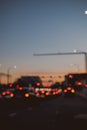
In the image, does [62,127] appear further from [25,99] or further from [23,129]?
[25,99]

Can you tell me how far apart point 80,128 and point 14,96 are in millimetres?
24392

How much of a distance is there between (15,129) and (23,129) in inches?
12.9

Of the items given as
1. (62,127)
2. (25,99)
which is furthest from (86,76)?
(62,127)

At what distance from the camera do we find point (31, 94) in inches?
1842

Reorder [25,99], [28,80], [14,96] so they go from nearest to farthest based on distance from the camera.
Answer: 1. [14,96]
2. [25,99]
3. [28,80]

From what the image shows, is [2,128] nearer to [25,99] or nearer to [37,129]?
[37,129]

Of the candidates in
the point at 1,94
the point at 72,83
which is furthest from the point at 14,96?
the point at 72,83

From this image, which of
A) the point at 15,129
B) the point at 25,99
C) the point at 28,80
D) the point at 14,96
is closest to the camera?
the point at 15,129

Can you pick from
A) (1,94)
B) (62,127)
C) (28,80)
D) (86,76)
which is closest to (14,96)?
(1,94)

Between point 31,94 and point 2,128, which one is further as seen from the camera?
point 31,94

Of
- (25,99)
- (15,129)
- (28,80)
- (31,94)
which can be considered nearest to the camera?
(15,129)

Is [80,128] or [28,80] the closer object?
[80,128]

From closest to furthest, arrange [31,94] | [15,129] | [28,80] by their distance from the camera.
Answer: [15,129] < [31,94] < [28,80]

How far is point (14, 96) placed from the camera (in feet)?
128
